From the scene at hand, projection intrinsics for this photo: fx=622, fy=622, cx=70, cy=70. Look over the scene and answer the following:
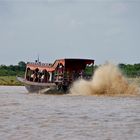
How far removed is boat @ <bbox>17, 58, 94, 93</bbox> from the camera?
147 feet

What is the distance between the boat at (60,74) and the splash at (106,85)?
25.8 inches

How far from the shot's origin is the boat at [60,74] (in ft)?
147

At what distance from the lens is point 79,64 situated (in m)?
46.5

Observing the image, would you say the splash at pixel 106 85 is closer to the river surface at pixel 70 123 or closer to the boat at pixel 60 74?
the boat at pixel 60 74

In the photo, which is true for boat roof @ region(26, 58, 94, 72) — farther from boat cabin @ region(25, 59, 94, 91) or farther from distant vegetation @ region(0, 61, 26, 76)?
distant vegetation @ region(0, 61, 26, 76)

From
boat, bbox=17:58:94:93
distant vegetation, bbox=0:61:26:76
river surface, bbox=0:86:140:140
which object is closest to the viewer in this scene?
river surface, bbox=0:86:140:140

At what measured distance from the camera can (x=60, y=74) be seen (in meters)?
45.9

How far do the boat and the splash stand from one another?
2.15 ft

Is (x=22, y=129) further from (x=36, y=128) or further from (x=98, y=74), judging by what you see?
(x=98, y=74)

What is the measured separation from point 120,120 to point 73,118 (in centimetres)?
195

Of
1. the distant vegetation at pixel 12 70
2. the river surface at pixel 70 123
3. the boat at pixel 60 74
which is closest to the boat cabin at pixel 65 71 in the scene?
the boat at pixel 60 74

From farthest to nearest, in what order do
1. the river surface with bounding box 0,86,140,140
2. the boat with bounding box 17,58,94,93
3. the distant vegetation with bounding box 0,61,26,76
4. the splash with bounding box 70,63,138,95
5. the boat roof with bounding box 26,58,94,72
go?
the distant vegetation with bounding box 0,61,26,76 → the boat roof with bounding box 26,58,94,72 → the boat with bounding box 17,58,94,93 → the splash with bounding box 70,63,138,95 → the river surface with bounding box 0,86,140,140

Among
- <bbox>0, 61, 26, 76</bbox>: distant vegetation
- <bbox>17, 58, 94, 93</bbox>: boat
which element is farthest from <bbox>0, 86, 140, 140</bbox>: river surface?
<bbox>0, 61, 26, 76</bbox>: distant vegetation

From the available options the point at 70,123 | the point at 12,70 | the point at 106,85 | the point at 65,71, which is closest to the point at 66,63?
the point at 65,71
